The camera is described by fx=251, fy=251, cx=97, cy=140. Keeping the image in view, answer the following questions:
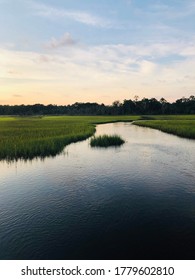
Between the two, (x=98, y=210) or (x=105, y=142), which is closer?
(x=98, y=210)

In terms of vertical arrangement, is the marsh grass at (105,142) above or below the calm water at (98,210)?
above

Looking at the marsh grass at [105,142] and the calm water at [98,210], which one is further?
the marsh grass at [105,142]

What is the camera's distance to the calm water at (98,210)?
980 centimetres

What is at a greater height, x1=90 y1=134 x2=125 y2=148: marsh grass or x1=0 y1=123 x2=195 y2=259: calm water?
x1=90 y1=134 x2=125 y2=148: marsh grass

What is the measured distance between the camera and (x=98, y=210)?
13516mm

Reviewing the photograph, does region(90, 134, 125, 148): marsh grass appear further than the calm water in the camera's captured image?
Yes

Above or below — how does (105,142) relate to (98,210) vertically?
above

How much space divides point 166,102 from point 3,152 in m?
166

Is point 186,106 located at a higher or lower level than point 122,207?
higher

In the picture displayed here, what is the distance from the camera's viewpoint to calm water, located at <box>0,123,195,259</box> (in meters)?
9.80

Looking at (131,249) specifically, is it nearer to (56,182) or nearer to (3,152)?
(56,182)
